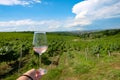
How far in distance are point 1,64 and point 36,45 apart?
1450 cm

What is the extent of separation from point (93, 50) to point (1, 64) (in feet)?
34.7

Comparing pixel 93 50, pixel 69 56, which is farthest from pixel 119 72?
pixel 93 50

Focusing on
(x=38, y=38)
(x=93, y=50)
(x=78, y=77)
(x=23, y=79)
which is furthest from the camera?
(x=93, y=50)

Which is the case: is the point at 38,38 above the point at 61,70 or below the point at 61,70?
above

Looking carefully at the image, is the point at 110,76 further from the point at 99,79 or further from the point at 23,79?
the point at 23,79

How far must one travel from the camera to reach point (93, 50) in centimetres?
2411

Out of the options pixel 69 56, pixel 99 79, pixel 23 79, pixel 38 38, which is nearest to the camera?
pixel 23 79

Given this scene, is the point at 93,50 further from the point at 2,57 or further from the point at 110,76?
the point at 110,76

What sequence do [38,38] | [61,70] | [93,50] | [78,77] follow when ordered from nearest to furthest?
[38,38] < [78,77] < [61,70] < [93,50]

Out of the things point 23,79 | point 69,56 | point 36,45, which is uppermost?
point 36,45

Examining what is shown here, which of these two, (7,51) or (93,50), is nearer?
(7,51)

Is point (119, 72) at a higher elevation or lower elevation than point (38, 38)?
lower

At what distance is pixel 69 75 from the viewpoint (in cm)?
1140

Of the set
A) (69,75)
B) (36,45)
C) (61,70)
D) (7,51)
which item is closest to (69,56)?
(7,51)
